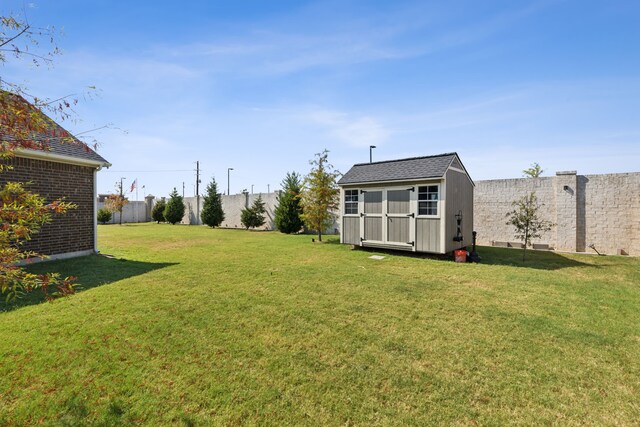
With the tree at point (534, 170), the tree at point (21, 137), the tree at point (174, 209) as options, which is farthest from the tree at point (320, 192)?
the tree at point (534, 170)

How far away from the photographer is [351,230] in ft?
35.8

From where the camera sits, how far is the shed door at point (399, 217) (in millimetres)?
9375

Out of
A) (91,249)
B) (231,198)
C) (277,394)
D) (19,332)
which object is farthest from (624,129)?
(231,198)

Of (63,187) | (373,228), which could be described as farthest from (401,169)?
(63,187)

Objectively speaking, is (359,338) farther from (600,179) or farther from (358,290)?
(600,179)

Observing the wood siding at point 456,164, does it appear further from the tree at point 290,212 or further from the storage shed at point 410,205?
the tree at point 290,212

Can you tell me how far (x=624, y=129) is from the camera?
30.9ft

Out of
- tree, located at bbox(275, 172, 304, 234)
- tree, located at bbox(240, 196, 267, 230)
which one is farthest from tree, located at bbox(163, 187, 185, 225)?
tree, located at bbox(275, 172, 304, 234)

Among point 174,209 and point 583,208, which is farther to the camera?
point 174,209

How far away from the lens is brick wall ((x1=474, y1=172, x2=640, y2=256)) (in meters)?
9.01

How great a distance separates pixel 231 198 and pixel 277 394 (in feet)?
71.9

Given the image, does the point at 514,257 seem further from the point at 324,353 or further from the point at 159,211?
the point at 159,211

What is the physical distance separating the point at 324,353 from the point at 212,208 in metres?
21.5

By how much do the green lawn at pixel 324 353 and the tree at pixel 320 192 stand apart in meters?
7.43
